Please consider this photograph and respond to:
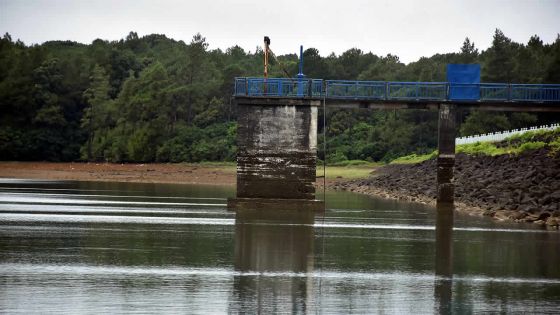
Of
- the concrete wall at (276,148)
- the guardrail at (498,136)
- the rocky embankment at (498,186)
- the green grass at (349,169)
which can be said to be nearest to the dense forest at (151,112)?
the green grass at (349,169)

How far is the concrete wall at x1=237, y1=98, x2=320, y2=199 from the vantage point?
48.0m

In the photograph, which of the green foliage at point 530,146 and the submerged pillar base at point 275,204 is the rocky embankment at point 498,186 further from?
the submerged pillar base at point 275,204

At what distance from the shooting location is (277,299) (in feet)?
68.8

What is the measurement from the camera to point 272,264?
2692 cm

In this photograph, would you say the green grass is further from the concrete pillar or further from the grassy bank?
the concrete pillar

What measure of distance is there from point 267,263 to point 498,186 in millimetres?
31289

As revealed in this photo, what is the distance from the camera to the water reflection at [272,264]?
2055 centimetres

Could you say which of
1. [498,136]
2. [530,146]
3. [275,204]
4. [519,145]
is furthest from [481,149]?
[275,204]

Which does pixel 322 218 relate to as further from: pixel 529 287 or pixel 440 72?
pixel 440 72

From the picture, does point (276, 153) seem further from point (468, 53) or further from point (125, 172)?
point (468, 53)

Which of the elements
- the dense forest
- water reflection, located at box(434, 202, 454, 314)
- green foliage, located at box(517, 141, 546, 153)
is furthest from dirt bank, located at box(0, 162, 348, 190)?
water reflection, located at box(434, 202, 454, 314)

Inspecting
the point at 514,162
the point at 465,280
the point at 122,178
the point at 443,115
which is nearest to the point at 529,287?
the point at 465,280

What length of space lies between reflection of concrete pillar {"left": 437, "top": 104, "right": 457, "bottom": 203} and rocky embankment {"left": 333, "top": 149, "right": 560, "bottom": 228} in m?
1.23

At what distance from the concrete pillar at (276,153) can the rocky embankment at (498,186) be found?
943cm
